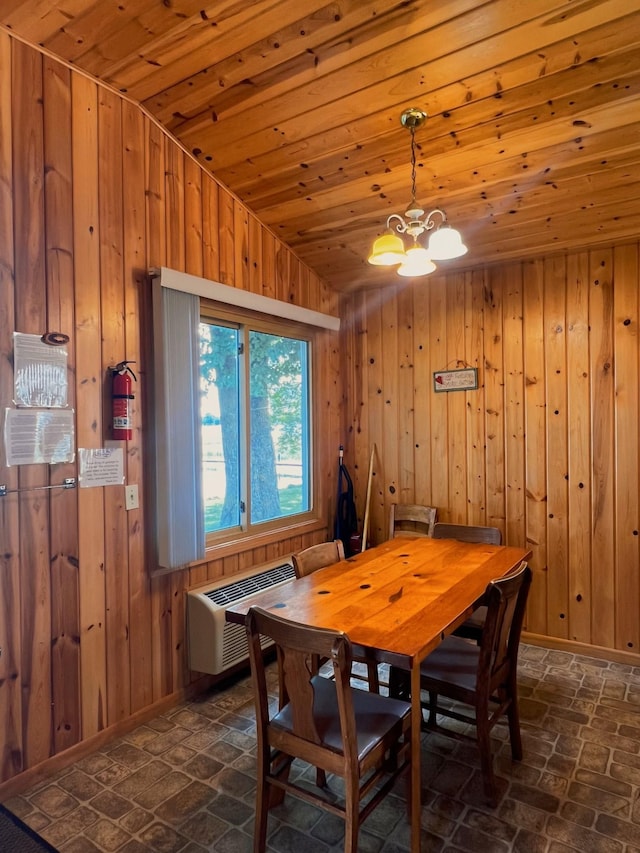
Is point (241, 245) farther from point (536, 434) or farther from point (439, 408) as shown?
point (536, 434)

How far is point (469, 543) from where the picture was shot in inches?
120

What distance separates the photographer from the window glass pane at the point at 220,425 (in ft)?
10.1

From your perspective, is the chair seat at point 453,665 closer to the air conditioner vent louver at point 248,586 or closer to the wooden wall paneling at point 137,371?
the air conditioner vent louver at point 248,586

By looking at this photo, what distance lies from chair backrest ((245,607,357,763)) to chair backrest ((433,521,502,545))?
161 cm

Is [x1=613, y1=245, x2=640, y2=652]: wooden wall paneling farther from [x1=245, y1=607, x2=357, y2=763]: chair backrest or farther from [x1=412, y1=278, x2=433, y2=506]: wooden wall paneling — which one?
[x1=245, y1=607, x2=357, y2=763]: chair backrest

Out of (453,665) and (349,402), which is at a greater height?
(349,402)

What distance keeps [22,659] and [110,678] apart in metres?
0.47

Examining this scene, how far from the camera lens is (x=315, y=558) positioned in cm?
257

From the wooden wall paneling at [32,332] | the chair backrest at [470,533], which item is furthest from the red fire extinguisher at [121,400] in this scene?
the chair backrest at [470,533]

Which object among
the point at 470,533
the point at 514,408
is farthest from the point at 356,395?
the point at 470,533

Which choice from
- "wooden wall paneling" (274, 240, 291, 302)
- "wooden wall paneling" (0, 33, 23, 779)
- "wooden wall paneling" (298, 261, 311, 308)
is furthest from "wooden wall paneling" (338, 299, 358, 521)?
"wooden wall paneling" (0, 33, 23, 779)

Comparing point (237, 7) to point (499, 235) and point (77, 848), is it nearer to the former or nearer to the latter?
point (499, 235)

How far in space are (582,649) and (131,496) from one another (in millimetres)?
2883

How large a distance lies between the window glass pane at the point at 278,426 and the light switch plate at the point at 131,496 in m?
0.94
